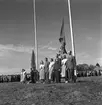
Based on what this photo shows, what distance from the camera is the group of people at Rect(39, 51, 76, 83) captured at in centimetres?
1380

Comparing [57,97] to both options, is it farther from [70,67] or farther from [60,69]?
[60,69]

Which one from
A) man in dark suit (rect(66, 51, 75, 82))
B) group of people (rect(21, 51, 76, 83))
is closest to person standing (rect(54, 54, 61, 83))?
group of people (rect(21, 51, 76, 83))

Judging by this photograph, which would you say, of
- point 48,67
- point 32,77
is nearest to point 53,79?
point 48,67

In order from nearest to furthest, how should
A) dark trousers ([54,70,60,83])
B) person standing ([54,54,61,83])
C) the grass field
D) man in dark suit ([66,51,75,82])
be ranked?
the grass field → man in dark suit ([66,51,75,82]) → person standing ([54,54,61,83]) → dark trousers ([54,70,60,83])

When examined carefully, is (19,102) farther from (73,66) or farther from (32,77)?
(32,77)

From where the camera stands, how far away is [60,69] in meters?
15.3

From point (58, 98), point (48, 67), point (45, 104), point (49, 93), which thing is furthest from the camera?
point (48, 67)

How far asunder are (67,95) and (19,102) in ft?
7.67

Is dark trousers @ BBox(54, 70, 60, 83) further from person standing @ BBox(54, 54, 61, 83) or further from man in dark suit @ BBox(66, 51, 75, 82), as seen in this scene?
man in dark suit @ BBox(66, 51, 75, 82)

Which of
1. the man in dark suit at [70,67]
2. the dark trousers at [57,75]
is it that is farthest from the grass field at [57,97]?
the dark trousers at [57,75]

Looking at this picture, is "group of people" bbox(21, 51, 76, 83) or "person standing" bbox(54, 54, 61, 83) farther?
"person standing" bbox(54, 54, 61, 83)

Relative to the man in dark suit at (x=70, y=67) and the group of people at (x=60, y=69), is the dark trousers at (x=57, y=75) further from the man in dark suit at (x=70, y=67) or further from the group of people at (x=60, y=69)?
the man in dark suit at (x=70, y=67)

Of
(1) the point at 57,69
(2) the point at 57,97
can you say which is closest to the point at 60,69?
(1) the point at 57,69

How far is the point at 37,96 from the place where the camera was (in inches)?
377
